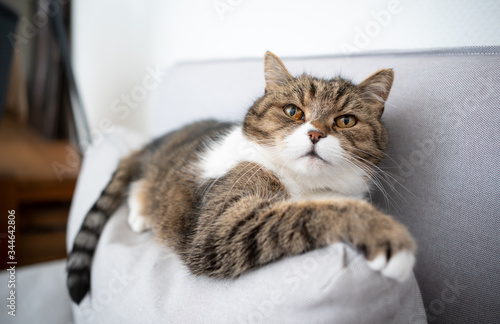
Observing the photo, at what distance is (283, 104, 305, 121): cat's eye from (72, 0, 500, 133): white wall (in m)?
0.28

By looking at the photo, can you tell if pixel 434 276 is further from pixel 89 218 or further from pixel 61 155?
pixel 61 155

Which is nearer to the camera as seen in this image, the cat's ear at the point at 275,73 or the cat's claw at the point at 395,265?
the cat's claw at the point at 395,265

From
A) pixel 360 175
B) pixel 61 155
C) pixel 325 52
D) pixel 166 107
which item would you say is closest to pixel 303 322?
pixel 360 175

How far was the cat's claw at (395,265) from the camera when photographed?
55 centimetres

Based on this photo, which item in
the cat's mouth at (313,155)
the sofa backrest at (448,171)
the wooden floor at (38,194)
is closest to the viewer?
the sofa backrest at (448,171)

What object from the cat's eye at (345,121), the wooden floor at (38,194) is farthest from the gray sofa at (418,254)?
the wooden floor at (38,194)

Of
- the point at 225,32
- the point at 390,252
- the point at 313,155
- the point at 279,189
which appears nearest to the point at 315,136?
the point at 313,155

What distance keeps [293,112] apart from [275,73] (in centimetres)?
14

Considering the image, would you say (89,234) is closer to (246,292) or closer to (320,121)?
(246,292)

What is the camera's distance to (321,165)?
2.53 feet

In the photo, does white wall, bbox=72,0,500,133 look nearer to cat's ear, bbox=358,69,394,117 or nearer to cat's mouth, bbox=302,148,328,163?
cat's ear, bbox=358,69,394,117

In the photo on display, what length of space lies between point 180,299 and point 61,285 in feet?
2.43

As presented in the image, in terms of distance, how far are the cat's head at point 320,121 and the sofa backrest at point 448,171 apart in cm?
7

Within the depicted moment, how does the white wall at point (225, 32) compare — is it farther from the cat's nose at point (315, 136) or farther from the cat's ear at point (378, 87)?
the cat's nose at point (315, 136)
